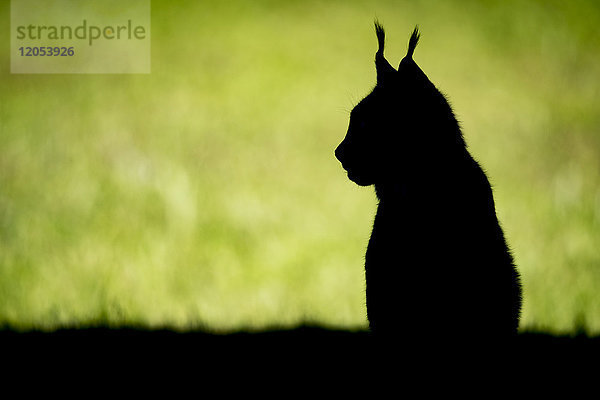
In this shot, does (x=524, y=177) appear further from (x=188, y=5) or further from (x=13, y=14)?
(x=13, y=14)

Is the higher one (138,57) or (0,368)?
(138,57)

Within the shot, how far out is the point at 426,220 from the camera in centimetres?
223

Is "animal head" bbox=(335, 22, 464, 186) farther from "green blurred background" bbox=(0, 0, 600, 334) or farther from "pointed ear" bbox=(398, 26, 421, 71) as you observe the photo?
"green blurred background" bbox=(0, 0, 600, 334)

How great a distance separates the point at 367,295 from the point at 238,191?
258 cm

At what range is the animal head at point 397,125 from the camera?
218cm

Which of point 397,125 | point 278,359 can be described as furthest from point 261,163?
point 397,125

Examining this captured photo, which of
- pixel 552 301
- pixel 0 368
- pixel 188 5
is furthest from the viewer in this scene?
pixel 188 5

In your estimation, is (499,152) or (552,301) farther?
(499,152)

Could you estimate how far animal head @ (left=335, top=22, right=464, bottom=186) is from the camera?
2178 mm

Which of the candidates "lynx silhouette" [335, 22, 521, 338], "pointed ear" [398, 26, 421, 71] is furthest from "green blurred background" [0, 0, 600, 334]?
"pointed ear" [398, 26, 421, 71]

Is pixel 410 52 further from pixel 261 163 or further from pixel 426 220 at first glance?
pixel 261 163

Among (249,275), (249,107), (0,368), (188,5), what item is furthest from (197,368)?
(188,5)

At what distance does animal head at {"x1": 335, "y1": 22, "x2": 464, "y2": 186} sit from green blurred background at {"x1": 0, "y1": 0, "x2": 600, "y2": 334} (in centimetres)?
127

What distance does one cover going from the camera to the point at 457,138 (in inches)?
90.3
